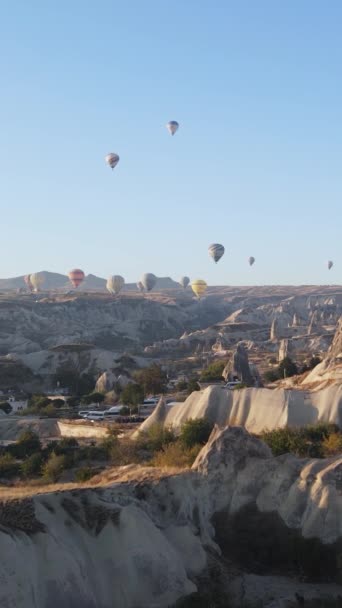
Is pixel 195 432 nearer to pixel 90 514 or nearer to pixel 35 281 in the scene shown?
pixel 90 514

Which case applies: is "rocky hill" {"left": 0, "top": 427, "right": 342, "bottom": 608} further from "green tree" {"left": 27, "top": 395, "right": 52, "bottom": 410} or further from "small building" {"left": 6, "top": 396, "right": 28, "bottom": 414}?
"small building" {"left": 6, "top": 396, "right": 28, "bottom": 414}

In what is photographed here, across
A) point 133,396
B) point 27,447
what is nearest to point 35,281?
point 133,396

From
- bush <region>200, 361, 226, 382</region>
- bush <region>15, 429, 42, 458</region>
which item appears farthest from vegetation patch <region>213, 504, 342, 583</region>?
bush <region>200, 361, 226, 382</region>

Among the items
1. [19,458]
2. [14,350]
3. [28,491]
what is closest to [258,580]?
[28,491]

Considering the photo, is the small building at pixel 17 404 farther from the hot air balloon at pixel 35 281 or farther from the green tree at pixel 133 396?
the hot air balloon at pixel 35 281

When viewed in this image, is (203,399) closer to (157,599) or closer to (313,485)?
(313,485)
